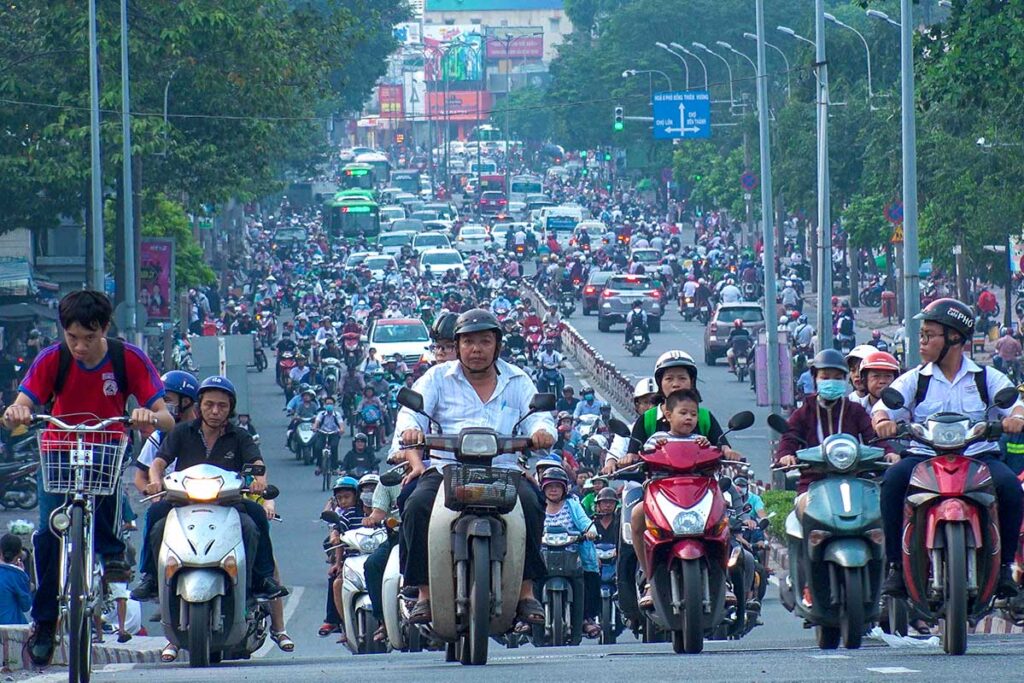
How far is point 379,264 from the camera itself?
70250 millimetres

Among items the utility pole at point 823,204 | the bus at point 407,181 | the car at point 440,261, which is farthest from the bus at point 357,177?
the utility pole at point 823,204

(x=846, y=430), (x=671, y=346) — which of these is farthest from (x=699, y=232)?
(x=846, y=430)

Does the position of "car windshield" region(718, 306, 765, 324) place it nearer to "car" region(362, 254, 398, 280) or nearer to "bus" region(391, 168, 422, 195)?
"car" region(362, 254, 398, 280)

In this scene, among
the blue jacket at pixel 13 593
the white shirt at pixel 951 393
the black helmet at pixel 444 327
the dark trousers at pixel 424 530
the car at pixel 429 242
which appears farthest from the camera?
the car at pixel 429 242

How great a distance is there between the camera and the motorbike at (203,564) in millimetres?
10594

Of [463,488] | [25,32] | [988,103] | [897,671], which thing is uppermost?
[25,32]

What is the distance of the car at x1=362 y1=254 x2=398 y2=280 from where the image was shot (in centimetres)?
6925

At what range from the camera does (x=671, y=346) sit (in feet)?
176

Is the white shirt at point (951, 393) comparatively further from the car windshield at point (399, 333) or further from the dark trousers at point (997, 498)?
the car windshield at point (399, 333)

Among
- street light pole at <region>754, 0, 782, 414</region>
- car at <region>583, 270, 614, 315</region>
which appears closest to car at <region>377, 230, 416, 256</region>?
car at <region>583, 270, 614, 315</region>

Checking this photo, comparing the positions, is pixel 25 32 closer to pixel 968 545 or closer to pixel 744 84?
pixel 968 545

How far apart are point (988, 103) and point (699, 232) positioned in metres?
59.3

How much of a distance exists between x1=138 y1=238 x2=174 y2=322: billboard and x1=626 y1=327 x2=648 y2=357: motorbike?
517 inches

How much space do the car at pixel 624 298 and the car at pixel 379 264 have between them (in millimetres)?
12554
